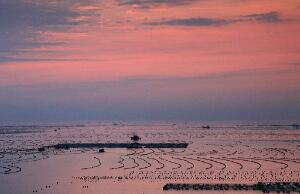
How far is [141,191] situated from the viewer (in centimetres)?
4219

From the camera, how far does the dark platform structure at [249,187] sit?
137 feet

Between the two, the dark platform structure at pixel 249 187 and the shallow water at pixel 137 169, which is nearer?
the dark platform structure at pixel 249 187

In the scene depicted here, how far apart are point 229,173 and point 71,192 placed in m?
17.2

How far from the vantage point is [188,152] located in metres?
78.6

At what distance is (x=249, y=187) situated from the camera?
42.8 metres

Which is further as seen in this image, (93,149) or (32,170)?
(93,149)

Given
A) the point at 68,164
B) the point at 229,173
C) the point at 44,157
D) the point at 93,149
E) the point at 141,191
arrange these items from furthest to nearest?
the point at 93,149
the point at 44,157
the point at 68,164
the point at 229,173
the point at 141,191

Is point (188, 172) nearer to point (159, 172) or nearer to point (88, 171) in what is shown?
point (159, 172)

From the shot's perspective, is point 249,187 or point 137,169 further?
point 137,169

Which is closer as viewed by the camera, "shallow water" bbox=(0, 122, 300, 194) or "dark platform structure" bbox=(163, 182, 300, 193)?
"dark platform structure" bbox=(163, 182, 300, 193)

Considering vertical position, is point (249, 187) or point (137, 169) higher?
point (137, 169)

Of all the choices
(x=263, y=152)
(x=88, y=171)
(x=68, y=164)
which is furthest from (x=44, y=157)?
(x=263, y=152)

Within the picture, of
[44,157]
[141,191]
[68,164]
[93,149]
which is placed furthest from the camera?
[93,149]

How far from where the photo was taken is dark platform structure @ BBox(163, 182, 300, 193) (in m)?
41.6
